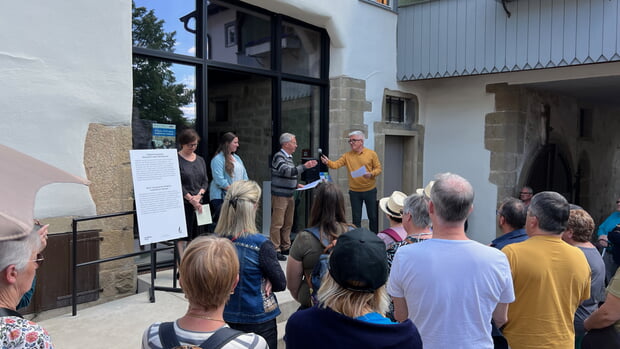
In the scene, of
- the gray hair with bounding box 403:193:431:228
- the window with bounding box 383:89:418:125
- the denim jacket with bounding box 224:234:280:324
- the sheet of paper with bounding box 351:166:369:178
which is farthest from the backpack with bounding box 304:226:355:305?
the window with bounding box 383:89:418:125

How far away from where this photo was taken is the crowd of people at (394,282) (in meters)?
1.33

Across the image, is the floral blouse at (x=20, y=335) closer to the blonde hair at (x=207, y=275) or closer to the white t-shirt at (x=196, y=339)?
the white t-shirt at (x=196, y=339)

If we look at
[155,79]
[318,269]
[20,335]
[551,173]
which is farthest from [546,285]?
[551,173]

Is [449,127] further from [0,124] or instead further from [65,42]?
[0,124]

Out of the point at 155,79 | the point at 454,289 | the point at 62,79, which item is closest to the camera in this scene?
the point at 454,289

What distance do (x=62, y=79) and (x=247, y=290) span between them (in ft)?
9.11

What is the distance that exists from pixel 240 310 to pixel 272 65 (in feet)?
14.4

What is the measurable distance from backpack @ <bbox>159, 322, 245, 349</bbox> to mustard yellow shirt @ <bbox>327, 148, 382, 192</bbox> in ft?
15.5

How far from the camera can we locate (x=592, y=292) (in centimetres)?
256

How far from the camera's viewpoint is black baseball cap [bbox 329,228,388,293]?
136 cm

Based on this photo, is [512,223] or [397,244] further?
[512,223]

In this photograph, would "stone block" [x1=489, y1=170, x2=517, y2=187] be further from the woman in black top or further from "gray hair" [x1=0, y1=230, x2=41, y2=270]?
"gray hair" [x1=0, y1=230, x2=41, y2=270]

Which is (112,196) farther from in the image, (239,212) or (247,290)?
(247,290)

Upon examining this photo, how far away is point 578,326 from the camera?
2521 mm
